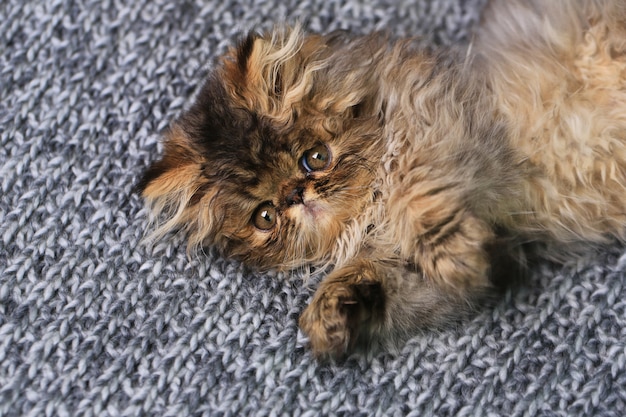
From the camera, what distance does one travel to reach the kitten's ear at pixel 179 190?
158 cm

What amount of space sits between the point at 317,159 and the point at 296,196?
102 mm

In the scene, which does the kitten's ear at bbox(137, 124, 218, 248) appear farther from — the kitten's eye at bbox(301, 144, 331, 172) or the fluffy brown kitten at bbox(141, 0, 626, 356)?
the kitten's eye at bbox(301, 144, 331, 172)

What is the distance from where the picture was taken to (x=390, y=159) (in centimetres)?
148

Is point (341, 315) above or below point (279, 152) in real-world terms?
below

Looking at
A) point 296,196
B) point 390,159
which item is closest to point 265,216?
point 296,196

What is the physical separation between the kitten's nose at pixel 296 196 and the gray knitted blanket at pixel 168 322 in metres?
0.21

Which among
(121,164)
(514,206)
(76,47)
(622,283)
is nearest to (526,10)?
(514,206)

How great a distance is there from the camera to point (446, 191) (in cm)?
135

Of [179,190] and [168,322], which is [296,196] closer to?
[179,190]

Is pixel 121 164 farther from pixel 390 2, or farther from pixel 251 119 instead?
pixel 390 2

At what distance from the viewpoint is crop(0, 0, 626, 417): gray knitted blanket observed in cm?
143

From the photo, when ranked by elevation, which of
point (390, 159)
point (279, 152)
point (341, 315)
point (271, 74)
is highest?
point (271, 74)

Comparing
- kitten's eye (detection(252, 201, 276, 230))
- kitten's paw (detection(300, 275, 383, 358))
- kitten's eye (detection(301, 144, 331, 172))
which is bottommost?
kitten's paw (detection(300, 275, 383, 358))

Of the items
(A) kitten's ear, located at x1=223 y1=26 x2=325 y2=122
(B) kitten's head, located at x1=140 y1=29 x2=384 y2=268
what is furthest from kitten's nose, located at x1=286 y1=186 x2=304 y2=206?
(A) kitten's ear, located at x1=223 y1=26 x2=325 y2=122
